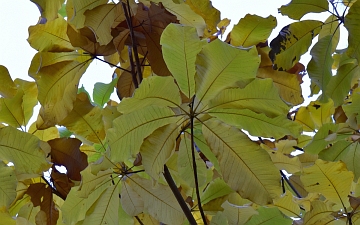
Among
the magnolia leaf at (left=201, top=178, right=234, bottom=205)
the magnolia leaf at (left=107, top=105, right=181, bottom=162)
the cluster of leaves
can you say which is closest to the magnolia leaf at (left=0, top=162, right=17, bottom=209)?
the cluster of leaves

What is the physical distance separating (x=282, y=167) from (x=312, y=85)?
275 mm

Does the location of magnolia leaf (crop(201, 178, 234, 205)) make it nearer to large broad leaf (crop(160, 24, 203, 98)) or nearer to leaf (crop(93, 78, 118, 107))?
large broad leaf (crop(160, 24, 203, 98))

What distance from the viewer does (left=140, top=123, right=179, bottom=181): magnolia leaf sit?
752 mm

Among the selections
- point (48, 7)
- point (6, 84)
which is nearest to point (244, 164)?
point (48, 7)

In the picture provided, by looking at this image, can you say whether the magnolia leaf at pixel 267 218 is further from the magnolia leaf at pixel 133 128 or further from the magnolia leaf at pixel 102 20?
the magnolia leaf at pixel 102 20

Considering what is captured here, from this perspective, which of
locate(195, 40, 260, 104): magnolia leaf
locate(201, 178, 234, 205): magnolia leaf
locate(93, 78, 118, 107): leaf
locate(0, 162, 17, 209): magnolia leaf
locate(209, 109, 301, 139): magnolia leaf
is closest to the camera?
locate(195, 40, 260, 104): magnolia leaf

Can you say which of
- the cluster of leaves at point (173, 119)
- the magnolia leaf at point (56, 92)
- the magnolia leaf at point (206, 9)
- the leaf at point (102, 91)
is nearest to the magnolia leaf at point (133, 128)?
the cluster of leaves at point (173, 119)

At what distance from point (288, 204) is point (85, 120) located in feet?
1.65

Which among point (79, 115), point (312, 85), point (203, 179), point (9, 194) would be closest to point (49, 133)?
point (79, 115)

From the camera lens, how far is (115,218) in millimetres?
900

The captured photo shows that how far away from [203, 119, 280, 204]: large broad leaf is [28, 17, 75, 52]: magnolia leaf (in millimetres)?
419

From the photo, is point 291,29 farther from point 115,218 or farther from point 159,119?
point 115,218

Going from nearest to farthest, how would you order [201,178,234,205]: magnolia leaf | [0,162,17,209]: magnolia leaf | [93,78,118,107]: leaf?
[0,162,17,209]: magnolia leaf < [201,178,234,205]: magnolia leaf < [93,78,118,107]: leaf

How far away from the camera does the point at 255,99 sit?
0.74 metres
